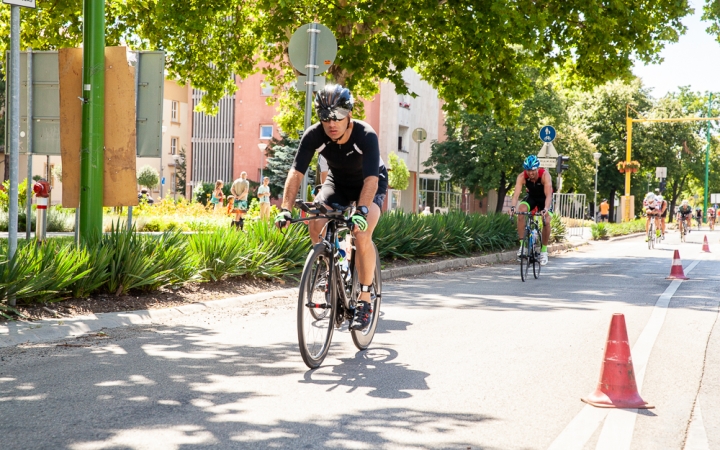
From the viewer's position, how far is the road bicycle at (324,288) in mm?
5809

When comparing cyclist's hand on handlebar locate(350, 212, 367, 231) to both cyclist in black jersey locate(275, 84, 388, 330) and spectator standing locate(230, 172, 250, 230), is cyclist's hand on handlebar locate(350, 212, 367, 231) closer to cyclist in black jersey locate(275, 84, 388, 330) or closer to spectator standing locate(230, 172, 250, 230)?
cyclist in black jersey locate(275, 84, 388, 330)

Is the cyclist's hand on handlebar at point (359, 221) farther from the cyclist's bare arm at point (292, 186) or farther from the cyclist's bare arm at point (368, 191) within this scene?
the cyclist's bare arm at point (292, 186)

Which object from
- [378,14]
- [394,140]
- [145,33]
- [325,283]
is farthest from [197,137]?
[325,283]

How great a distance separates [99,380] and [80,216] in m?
4.40

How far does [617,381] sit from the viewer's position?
5121 millimetres

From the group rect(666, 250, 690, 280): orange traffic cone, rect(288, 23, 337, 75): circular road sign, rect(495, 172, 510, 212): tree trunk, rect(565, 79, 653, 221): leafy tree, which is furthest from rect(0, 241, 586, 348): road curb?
rect(565, 79, 653, 221): leafy tree

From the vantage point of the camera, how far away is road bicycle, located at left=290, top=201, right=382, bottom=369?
5.81 metres

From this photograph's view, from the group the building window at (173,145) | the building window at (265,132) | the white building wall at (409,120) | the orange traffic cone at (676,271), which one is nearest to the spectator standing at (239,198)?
the orange traffic cone at (676,271)

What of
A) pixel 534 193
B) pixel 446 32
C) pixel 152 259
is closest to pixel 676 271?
pixel 534 193

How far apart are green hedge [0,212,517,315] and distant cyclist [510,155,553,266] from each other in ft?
7.43

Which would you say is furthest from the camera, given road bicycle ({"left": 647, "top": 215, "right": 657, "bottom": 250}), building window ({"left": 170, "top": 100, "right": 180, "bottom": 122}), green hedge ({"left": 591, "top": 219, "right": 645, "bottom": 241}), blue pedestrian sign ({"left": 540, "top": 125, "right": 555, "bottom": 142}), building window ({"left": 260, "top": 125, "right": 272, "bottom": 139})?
building window ({"left": 170, "top": 100, "right": 180, "bottom": 122})

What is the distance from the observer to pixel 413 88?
5350 cm

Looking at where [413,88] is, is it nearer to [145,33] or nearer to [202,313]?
[145,33]

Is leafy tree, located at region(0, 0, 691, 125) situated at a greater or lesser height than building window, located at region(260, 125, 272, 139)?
lesser
